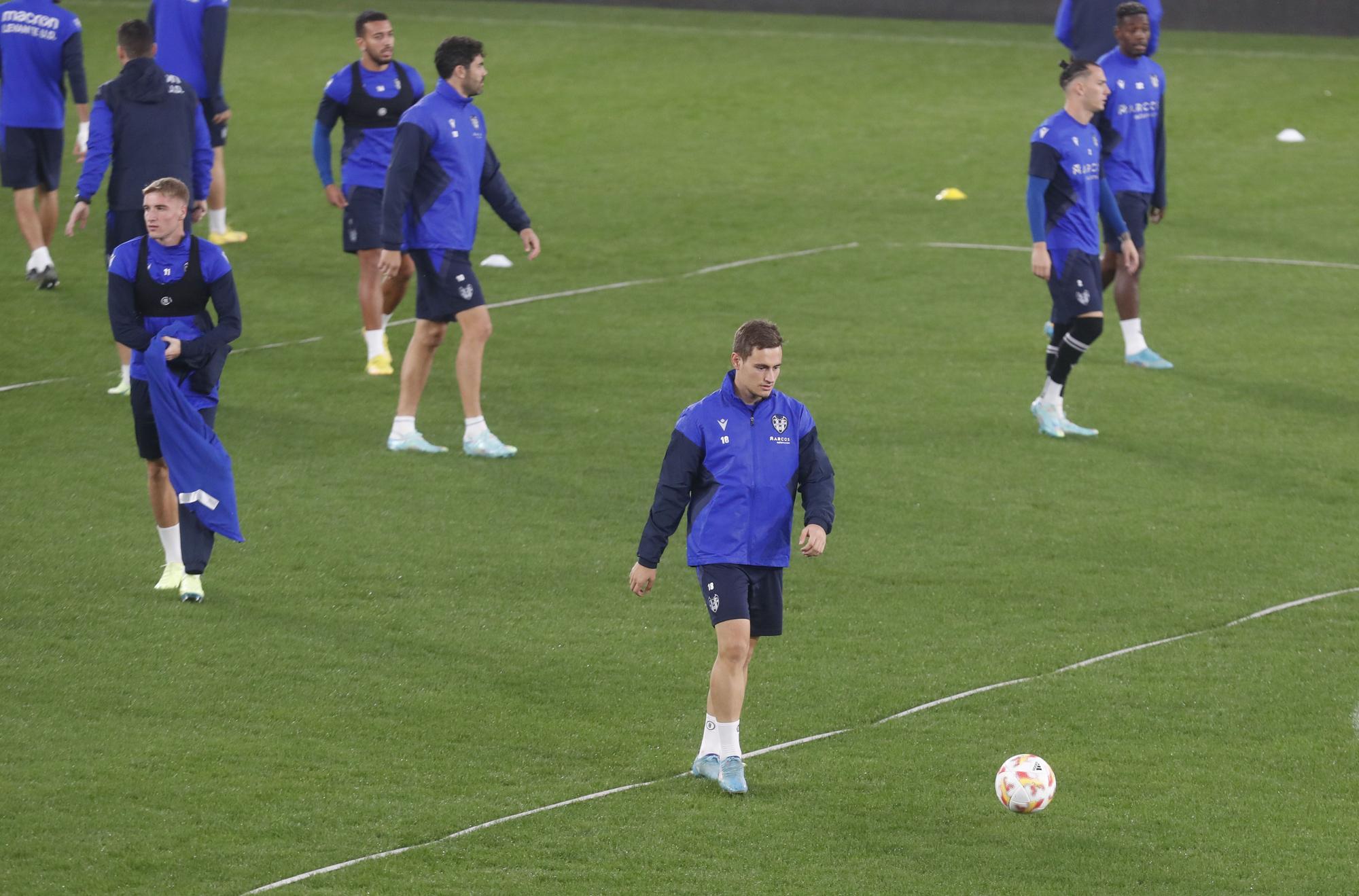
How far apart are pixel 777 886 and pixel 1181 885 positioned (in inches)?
56.0

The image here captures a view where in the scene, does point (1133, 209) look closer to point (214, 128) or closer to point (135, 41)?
point (135, 41)

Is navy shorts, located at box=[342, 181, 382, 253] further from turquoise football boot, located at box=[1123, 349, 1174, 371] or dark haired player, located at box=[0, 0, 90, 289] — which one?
turquoise football boot, located at box=[1123, 349, 1174, 371]

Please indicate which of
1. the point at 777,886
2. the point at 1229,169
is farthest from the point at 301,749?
the point at 1229,169

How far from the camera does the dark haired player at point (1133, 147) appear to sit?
1310cm

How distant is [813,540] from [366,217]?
702cm

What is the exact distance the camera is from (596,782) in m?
7.00

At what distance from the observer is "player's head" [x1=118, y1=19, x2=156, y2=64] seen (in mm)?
11188

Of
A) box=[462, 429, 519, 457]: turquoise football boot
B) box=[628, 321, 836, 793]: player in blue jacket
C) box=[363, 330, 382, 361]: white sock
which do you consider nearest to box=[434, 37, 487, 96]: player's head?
box=[462, 429, 519, 457]: turquoise football boot

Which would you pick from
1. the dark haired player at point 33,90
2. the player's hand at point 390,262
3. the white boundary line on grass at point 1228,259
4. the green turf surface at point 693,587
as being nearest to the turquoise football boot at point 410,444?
the green turf surface at point 693,587

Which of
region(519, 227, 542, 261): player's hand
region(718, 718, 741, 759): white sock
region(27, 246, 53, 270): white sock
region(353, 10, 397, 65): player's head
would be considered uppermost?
region(353, 10, 397, 65): player's head

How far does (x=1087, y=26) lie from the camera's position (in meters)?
16.9

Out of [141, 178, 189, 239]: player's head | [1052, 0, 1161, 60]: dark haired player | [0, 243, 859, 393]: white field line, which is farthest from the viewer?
[1052, 0, 1161, 60]: dark haired player

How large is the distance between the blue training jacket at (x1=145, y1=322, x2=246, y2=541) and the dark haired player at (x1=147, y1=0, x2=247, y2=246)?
7.16 metres

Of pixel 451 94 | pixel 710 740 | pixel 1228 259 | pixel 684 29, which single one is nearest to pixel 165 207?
pixel 451 94
